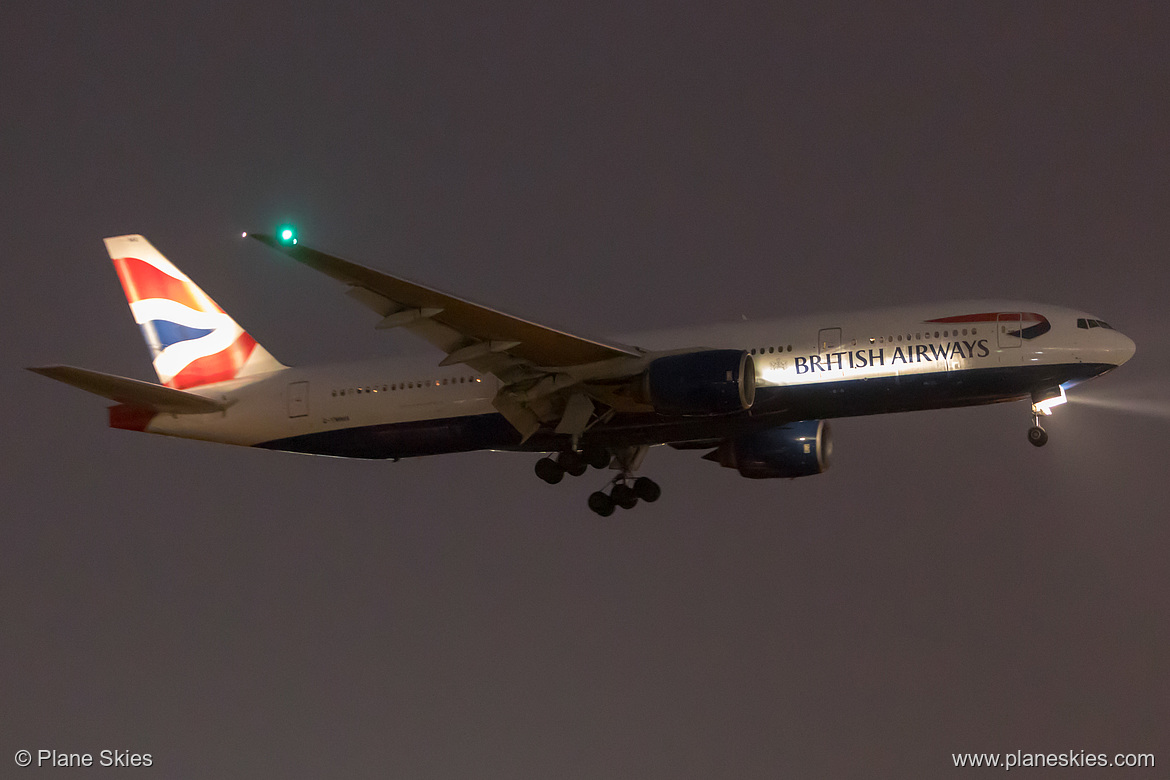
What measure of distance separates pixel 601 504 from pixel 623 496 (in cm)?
60

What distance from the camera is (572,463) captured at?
3347 centimetres

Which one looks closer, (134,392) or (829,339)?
(829,339)

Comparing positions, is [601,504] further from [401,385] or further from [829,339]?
[829,339]

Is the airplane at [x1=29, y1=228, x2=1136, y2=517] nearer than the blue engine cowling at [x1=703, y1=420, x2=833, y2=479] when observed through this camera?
Yes

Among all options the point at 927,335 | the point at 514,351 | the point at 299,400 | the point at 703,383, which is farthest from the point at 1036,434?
the point at 299,400

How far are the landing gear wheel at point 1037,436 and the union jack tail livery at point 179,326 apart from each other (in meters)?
18.5

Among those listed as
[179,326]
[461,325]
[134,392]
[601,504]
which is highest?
[179,326]

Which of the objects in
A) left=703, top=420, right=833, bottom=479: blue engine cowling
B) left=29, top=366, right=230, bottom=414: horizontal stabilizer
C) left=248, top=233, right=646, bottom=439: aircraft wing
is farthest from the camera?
left=703, top=420, right=833, bottom=479: blue engine cowling

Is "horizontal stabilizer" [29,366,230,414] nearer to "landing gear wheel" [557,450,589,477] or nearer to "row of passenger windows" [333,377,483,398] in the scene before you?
"row of passenger windows" [333,377,483,398]

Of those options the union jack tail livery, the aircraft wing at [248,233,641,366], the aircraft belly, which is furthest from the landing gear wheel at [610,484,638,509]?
the union jack tail livery

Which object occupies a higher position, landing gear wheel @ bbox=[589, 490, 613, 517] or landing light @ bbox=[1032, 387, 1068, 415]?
landing light @ bbox=[1032, 387, 1068, 415]

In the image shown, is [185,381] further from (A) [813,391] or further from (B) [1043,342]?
(B) [1043,342]

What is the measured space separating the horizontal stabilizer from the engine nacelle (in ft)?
38.7

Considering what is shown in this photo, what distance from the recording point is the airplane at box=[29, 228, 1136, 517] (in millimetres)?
29406
